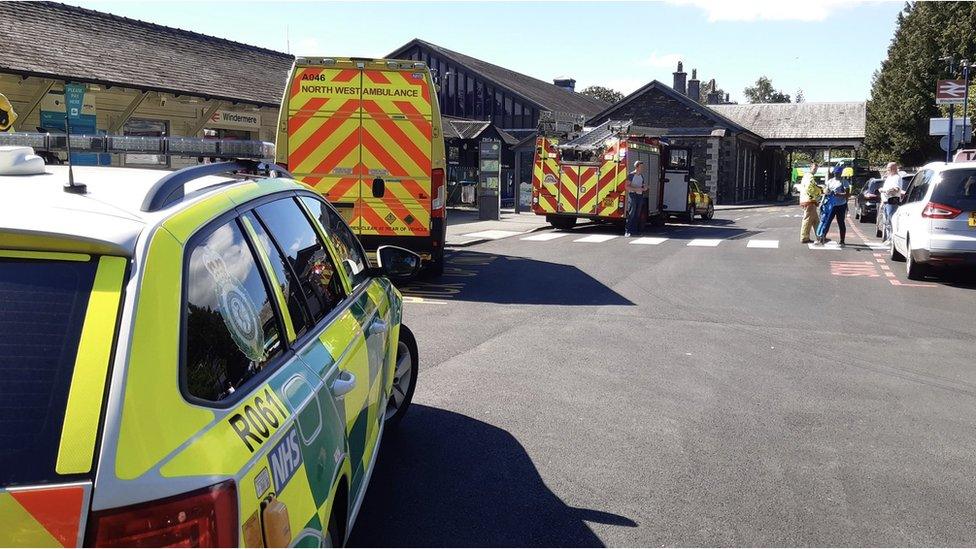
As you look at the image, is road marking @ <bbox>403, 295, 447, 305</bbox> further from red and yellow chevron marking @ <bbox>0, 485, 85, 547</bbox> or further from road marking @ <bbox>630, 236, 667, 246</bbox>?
road marking @ <bbox>630, 236, 667, 246</bbox>

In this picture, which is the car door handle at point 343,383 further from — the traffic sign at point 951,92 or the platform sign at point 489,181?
the traffic sign at point 951,92

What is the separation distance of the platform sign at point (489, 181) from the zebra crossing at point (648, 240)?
5.63m

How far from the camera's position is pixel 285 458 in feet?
7.56

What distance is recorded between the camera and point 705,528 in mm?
4035

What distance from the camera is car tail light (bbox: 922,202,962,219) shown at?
12008 millimetres

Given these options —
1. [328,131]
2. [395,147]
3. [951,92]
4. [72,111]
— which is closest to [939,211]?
[395,147]

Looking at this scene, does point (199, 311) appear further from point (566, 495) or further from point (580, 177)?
point (580, 177)

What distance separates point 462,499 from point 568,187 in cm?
1917

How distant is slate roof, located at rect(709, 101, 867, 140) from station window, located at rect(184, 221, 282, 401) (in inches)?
2479

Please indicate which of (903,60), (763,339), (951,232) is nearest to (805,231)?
(951,232)

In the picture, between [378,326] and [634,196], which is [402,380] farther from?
[634,196]

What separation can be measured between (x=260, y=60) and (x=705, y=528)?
23.3m

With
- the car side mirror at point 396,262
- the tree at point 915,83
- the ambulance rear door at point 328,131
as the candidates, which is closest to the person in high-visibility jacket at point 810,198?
the ambulance rear door at point 328,131

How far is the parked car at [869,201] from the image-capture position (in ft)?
91.9
